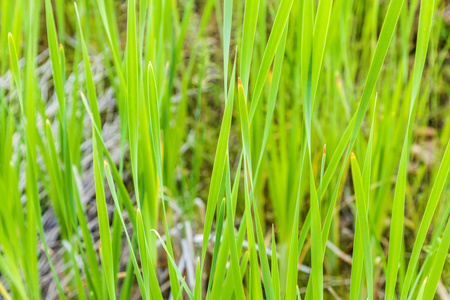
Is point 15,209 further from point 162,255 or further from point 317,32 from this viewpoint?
point 317,32

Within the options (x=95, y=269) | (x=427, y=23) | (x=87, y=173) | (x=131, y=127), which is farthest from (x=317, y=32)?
(x=87, y=173)

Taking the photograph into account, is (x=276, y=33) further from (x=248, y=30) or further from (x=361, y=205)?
(x=361, y=205)

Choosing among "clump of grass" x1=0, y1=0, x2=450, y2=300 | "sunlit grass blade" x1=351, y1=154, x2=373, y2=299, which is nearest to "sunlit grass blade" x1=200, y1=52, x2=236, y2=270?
"clump of grass" x1=0, y1=0, x2=450, y2=300

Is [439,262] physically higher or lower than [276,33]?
lower

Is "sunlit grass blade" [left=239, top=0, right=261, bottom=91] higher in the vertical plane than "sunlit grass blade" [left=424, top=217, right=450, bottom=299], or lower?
higher

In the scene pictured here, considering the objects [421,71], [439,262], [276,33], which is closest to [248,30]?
[276,33]

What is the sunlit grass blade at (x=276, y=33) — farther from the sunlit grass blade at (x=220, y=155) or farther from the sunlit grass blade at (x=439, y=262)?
the sunlit grass blade at (x=439, y=262)

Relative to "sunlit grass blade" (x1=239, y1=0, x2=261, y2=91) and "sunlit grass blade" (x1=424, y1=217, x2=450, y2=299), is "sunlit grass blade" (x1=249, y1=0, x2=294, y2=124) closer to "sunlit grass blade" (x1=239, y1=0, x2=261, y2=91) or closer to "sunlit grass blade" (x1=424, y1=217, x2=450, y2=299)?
"sunlit grass blade" (x1=239, y1=0, x2=261, y2=91)

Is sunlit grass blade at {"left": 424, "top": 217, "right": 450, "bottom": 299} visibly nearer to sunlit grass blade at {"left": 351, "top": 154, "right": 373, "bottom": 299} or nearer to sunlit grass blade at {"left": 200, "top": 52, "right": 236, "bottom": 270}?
sunlit grass blade at {"left": 351, "top": 154, "right": 373, "bottom": 299}

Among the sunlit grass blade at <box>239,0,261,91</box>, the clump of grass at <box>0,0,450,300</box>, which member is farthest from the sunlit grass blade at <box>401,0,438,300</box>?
the sunlit grass blade at <box>239,0,261,91</box>
